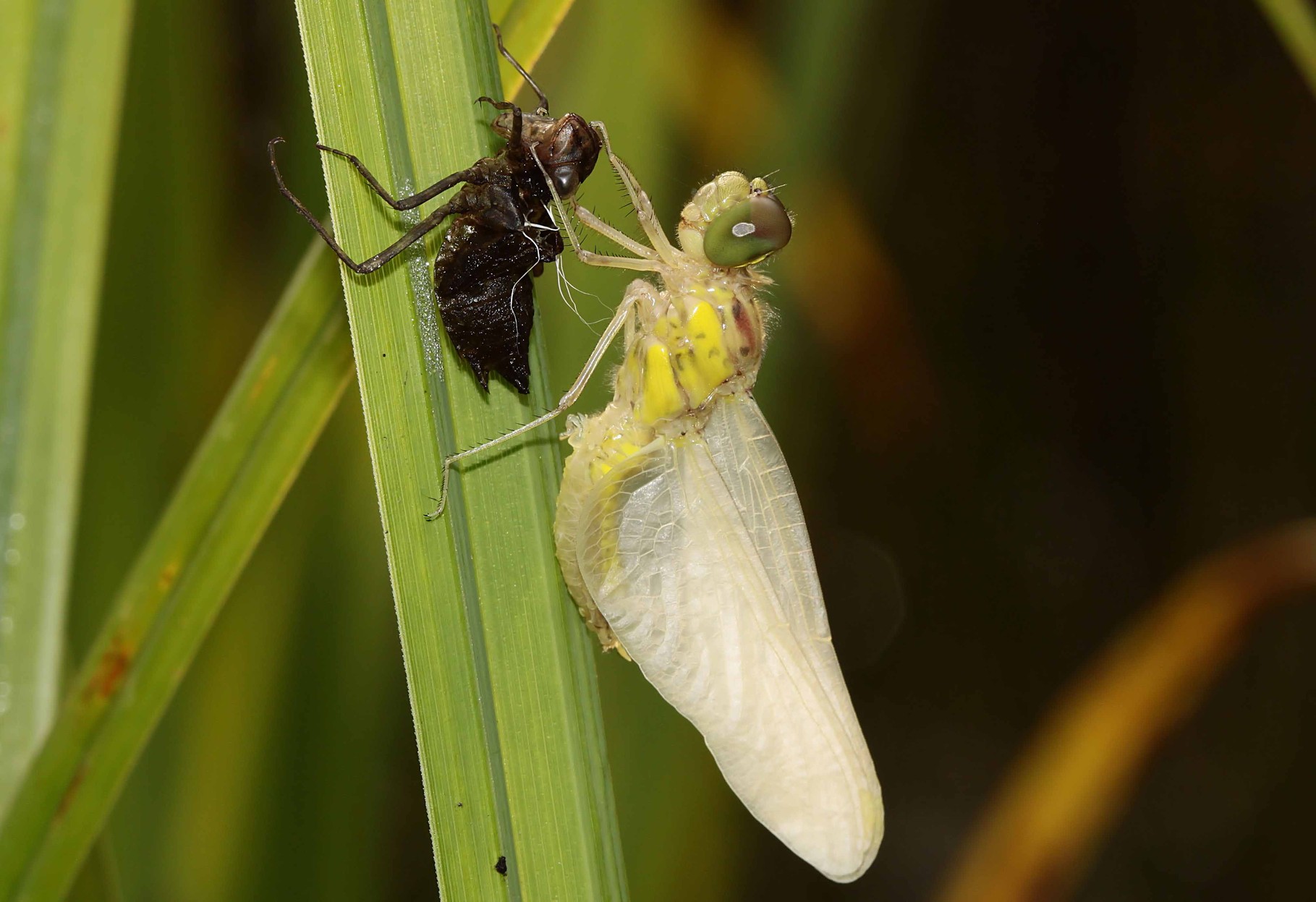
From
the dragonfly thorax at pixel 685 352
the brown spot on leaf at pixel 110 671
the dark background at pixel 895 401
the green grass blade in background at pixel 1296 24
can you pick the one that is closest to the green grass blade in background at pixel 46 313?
the brown spot on leaf at pixel 110 671

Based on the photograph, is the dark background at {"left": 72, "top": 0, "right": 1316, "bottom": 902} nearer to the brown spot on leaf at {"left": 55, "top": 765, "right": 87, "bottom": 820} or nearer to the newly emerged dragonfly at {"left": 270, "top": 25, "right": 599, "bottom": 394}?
the newly emerged dragonfly at {"left": 270, "top": 25, "right": 599, "bottom": 394}

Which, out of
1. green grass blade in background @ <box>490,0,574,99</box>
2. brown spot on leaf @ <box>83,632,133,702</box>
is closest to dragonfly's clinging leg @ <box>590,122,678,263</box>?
green grass blade in background @ <box>490,0,574,99</box>

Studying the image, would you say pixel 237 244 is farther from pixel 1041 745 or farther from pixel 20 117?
pixel 1041 745

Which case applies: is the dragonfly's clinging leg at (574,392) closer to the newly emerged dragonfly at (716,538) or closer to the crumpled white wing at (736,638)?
the newly emerged dragonfly at (716,538)

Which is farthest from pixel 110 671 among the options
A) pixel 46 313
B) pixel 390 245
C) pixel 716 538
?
pixel 716 538

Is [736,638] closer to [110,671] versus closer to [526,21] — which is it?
[110,671]

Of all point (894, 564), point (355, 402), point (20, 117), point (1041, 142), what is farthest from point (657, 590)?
point (1041, 142)
